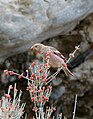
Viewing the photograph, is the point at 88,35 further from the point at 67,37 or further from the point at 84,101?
the point at 84,101

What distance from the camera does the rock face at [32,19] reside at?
7.98 ft

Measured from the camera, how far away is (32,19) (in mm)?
2510

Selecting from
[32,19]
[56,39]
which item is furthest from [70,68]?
[32,19]

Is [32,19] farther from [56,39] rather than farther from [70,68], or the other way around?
[70,68]

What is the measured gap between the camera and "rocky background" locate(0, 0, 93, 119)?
97.1 inches

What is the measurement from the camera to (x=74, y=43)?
301 cm

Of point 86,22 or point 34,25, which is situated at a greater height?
point 86,22

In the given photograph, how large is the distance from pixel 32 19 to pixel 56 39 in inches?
19.0

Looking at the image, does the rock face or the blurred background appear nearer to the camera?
the rock face

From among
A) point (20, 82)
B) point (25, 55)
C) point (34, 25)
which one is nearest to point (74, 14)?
point (34, 25)

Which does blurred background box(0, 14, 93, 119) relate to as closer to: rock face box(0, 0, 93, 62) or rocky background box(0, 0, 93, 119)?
rocky background box(0, 0, 93, 119)

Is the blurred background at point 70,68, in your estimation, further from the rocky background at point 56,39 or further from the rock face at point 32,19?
the rock face at point 32,19

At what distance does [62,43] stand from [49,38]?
0.48 feet

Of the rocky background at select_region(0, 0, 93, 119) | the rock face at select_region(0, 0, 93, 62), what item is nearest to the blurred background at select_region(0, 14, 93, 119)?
the rocky background at select_region(0, 0, 93, 119)
